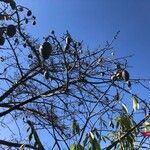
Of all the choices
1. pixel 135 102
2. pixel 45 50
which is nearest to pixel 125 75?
pixel 135 102

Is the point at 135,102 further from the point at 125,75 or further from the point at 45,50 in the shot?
the point at 45,50

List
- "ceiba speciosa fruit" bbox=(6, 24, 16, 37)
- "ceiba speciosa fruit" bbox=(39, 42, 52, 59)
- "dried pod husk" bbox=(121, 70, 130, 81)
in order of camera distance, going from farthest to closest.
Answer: "dried pod husk" bbox=(121, 70, 130, 81) → "ceiba speciosa fruit" bbox=(6, 24, 16, 37) → "ceiba speciosa fruit" bbox=(39, 42, 52, 59)

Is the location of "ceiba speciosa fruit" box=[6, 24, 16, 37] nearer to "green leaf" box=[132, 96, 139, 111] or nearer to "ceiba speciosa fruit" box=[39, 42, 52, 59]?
"ceiba speciosa fruit" box=[39, 42, 52, 59]

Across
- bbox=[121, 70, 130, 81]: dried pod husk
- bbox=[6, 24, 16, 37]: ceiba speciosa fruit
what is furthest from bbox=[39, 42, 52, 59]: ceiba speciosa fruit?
bbox=[121, 70, 130, 81]: dried pod husk

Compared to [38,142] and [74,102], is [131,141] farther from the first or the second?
[74,102]

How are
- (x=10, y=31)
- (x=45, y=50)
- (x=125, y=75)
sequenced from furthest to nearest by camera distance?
1. (x=125, y=75)
2. (x=10, y=31)
3. (x=45, y=50)

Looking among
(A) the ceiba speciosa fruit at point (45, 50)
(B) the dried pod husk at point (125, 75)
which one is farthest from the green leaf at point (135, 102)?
(A) the ceiba speciosa fruit at point (45, 50)

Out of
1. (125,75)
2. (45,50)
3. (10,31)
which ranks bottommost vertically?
(45,50)

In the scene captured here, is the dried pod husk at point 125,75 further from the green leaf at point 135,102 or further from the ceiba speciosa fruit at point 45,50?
the ceiba speciosa fruit at point 45,50

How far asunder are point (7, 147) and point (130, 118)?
19.1 feet

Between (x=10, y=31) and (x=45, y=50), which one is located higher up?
(x=10, y=31)

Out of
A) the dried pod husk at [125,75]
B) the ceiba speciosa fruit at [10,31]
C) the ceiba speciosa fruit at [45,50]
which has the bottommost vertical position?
the ceiba speciosa fruit at [45,50]

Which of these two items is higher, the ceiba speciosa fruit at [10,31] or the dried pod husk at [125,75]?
the ceiba speciosa fruit at [10,31]

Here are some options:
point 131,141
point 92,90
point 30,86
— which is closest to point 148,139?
point 131,141
